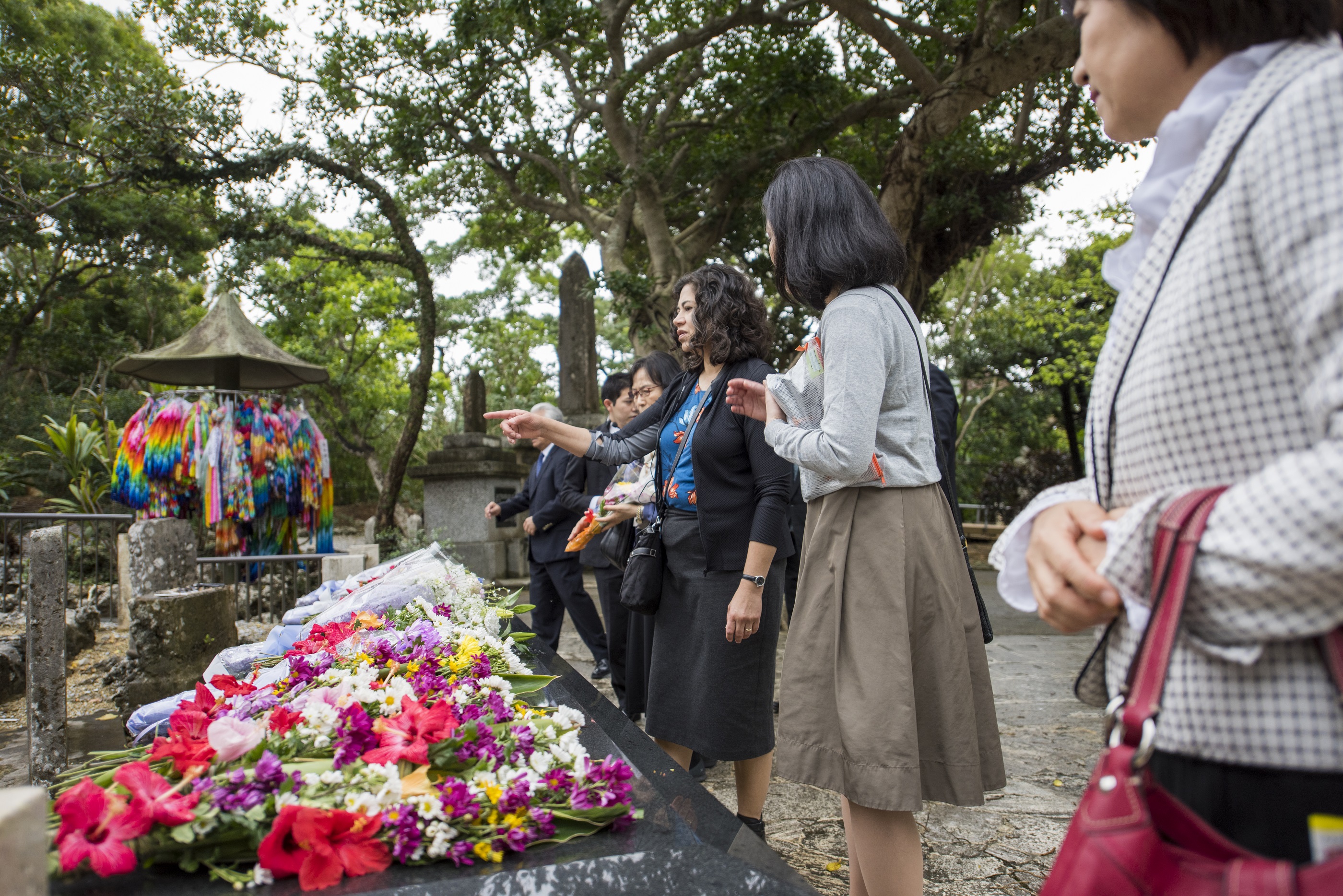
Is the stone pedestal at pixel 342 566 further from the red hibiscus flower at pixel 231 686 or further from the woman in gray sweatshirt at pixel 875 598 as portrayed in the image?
the woman in gray sweatshirt at pixel 875 598

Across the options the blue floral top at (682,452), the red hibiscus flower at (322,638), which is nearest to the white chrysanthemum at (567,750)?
the red hibiscus flower at (322,638)

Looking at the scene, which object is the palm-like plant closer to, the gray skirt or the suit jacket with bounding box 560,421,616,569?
the suit jacket with bounding box 560,421,616,569

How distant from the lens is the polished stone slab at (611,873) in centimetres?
126

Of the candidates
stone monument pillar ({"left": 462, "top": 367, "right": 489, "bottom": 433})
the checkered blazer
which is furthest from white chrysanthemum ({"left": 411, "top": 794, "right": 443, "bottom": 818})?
stone monument pillar ({"left": 462, "top": 367, "right": 489, "bottom": 433})

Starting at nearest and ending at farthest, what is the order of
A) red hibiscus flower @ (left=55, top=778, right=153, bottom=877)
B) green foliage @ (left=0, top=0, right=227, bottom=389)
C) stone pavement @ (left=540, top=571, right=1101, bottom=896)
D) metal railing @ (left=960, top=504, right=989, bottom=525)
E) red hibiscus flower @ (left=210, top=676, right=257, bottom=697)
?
1. red hibiscus flower @ (left=55, top=778, right=153, bottom=877)
2. red hibiscus flower @ (left=210, top=676, right=257, bottom=697)
3. stone pavement @ (left=540, top=571, right=1101, bottom=896)
4. green foliage @ (left=0, top=0, right=227, bottom=389)
5. metal railing @ (left=960, top=504, right=989, bottom=525)

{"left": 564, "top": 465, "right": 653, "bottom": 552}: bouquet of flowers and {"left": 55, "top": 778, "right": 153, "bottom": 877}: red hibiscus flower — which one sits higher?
{"left": 564, "top": 465, "right": 653, "bottom": 552}: bouquet of flowers

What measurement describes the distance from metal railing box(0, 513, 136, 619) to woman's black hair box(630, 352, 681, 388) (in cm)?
525

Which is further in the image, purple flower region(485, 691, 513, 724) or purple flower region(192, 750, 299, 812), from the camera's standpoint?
purple flower region(485, 691, 513, 724)

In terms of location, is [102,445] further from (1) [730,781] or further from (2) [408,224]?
(1) [730,781]

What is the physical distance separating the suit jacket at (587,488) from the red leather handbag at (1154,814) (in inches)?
172

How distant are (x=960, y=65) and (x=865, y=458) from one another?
7211mm

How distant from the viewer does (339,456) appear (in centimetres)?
2402

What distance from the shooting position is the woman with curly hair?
2566 millimetres

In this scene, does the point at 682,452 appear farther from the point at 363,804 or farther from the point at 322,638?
the point at 363,804
